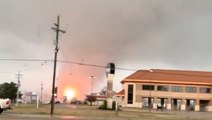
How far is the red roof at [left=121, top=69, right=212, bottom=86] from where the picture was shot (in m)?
135

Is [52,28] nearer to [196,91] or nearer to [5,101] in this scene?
[5,101]

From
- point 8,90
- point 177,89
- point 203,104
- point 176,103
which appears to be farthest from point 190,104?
point 8,90

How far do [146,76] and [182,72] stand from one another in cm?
1377

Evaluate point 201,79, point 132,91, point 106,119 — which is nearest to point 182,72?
point 201,79

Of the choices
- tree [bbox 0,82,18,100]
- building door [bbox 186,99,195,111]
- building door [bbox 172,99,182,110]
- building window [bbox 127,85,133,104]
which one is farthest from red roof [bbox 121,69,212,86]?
tree [bbox 0,82,18,100]

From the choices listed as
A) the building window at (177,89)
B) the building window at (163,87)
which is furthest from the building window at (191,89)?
the building window at (163,87)

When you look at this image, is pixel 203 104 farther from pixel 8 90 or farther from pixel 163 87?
pixel 8 90

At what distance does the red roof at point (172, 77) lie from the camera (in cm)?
13462

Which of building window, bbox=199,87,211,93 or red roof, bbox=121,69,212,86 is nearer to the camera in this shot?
red roof, bbox=121,69,212,86

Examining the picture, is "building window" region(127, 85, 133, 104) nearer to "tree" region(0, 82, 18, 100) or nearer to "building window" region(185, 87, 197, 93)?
"building window" region(185, 87, 197, 93)

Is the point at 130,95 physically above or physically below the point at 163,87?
below

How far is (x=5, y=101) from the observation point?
138 ft

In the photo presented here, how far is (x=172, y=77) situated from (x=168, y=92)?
5388 mm

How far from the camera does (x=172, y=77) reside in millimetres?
137875
